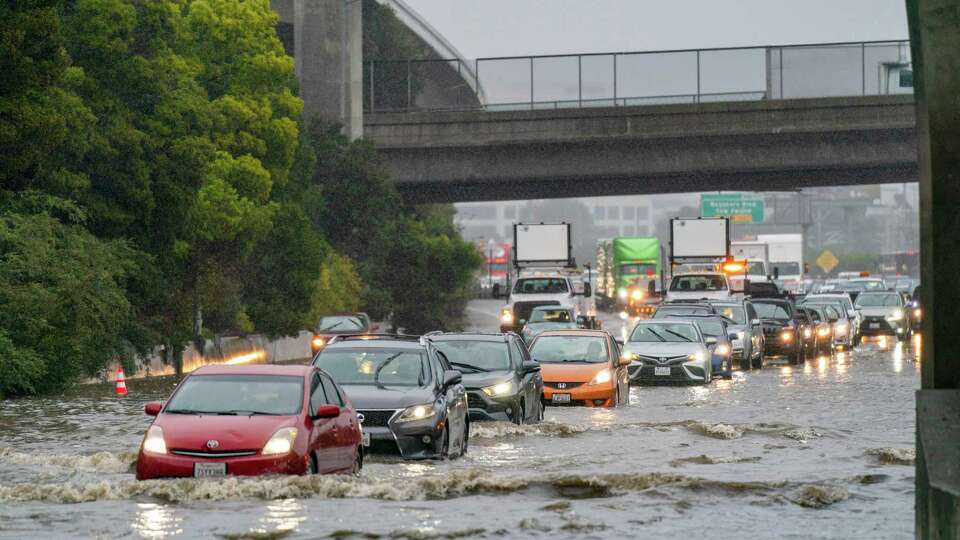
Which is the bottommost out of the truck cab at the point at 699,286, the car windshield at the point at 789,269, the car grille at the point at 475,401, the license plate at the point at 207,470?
the car grille at the point at 475,401

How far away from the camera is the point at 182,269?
4888 cm

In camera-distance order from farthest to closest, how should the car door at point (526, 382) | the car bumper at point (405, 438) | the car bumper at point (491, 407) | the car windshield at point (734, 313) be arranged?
1. the car windshield at point (734, 313)
2. the car door at point (526, 382)
3. the car bumper at point (491, 407)
4. the car bumper at point (405, 438)

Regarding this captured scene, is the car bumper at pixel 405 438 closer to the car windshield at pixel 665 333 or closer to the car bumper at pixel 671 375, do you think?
the car bumper at pixel 671 375

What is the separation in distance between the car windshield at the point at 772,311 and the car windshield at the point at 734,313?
394 cm

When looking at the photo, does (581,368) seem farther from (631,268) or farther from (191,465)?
(631,268)

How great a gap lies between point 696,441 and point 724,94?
40687 millimetres

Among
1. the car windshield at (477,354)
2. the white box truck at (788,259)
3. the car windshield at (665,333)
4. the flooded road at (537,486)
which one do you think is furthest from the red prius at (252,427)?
the white box truck at (788,259)

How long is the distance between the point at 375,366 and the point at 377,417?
51.2 inches

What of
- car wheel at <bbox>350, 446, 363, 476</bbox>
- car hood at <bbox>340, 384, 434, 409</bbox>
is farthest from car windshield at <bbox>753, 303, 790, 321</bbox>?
car wheel at <bbox>350, 446, 363, 476</bbox>

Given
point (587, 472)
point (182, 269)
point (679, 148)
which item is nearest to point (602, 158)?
Result: point (679, 148)

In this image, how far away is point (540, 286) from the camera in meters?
61.6

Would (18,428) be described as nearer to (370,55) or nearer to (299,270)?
(299,270)

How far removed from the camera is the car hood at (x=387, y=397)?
787 inches

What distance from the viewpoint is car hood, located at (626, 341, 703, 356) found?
127 ft
